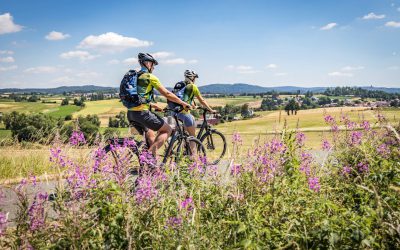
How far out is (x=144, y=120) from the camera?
268 inches

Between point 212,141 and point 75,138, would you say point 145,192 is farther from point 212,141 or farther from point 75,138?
point 212,141

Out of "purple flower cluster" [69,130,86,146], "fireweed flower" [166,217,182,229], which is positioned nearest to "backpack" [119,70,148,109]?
"purple flower cluster" [69,130,86,146]

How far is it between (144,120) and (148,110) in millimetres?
227

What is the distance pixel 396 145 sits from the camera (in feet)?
16.8

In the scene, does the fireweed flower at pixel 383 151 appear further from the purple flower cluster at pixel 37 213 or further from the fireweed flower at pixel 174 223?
the purple flower cluster at pixel 37 213

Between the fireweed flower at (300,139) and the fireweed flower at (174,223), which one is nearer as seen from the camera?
the fireweed flower at (174,223)

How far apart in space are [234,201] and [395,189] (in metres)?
2.02

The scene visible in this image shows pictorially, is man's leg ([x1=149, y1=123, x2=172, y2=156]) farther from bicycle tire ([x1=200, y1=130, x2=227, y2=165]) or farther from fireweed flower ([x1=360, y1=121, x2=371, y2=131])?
fireweed flower ([x1=360, y1=121, x2=371, y2=131])

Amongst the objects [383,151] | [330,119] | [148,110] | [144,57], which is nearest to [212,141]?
[148,110]

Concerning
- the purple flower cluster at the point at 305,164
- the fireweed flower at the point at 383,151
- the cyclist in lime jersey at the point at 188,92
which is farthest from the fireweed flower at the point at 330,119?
the cyclist in lime jersey at the point at 188,92

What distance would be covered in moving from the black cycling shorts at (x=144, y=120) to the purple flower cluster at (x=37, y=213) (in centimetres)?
Answer: 389

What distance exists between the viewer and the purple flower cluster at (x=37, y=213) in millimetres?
2812

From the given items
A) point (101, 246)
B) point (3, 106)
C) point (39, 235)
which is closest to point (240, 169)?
point (101, 246)

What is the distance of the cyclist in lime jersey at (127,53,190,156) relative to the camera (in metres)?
6.75
